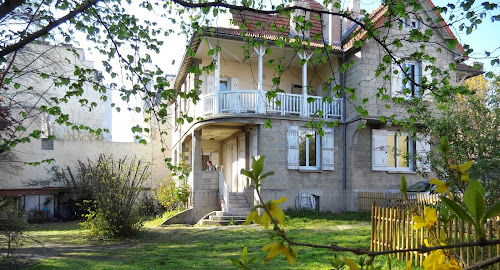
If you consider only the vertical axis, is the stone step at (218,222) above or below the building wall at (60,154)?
below

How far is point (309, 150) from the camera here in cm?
1841

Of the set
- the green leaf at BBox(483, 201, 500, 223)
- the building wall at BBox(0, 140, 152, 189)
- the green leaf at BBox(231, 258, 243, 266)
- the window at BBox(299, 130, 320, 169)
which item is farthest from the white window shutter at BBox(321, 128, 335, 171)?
the green leaf at BBox(483, 201, 500, 223)

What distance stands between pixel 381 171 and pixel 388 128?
6.27ft

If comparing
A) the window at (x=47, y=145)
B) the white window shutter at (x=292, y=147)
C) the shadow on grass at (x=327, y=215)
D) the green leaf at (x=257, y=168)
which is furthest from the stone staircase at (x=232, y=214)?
the green leaf at (x=257, y=168)

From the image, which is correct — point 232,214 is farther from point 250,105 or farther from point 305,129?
point 305,129

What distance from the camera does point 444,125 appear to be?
34.3 ft

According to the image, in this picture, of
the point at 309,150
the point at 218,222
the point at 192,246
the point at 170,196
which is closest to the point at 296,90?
the point at 309,150

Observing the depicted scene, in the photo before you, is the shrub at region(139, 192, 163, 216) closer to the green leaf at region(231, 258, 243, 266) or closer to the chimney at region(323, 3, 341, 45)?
the chimney at region(323, 3, 341, 45)

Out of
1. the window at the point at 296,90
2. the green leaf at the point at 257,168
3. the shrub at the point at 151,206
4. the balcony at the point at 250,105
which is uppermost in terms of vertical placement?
the window at the point at 296,90

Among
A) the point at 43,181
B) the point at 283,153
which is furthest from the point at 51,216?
the point at 283,153

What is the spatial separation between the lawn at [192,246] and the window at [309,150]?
89.9 inches

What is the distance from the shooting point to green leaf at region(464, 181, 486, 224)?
37.6 inches

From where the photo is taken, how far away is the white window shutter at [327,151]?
18.1 metres

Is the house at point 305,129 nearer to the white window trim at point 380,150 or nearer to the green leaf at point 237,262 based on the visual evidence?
the white window trim at point 380,150
